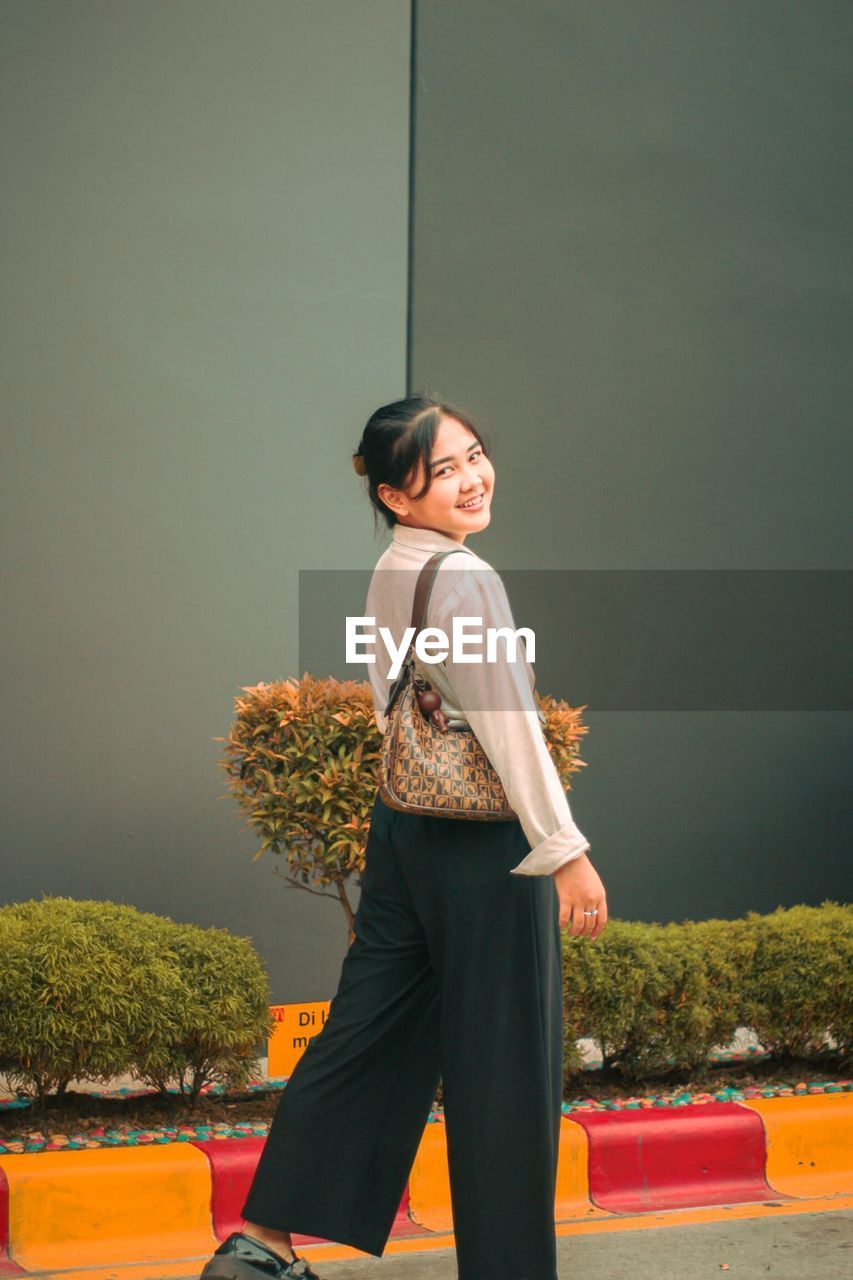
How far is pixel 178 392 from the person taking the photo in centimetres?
529

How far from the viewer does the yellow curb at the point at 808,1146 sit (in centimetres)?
426

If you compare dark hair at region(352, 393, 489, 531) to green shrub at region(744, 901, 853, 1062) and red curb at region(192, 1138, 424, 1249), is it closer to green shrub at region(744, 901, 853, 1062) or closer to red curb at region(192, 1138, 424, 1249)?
red curb at region(192, 1138, 424, 1249)

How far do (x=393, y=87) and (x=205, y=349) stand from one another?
119cm

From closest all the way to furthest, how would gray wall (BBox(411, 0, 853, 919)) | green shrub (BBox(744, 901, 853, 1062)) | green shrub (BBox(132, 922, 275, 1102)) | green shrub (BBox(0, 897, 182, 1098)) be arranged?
green shrub (BBox(0, 897, 182, 1098)) → green shrub (BBox(132, 922, 275, 1102)) → green shrub (BBox(744, 901, 853, 1062)) → gray wall (BBox(411, 0, 853, 919))

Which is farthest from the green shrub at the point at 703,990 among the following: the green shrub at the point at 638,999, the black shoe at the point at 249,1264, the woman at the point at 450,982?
the black shoe at the point at 249,1264

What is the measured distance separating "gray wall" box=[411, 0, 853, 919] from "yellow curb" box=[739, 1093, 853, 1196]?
1.78 m

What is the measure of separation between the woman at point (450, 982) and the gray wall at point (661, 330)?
9.01 ft

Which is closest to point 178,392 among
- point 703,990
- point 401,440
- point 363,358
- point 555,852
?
point 363,358

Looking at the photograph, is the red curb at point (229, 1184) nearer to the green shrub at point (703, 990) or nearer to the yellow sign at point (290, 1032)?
the yellow sign at point (290, 1032)

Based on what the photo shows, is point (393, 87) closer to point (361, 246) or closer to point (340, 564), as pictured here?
point (361, 246)

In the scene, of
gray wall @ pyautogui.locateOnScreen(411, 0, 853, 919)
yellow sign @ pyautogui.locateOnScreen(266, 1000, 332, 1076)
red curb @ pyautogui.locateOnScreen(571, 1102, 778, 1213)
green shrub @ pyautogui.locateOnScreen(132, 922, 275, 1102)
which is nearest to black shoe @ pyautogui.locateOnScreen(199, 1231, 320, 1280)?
green shrub @ pyautogui.locateOnScreen(132, 922, 275, 1102)

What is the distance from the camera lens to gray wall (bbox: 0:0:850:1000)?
5.12 metres

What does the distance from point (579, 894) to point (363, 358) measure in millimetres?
3179

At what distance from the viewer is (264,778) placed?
4379 mm
